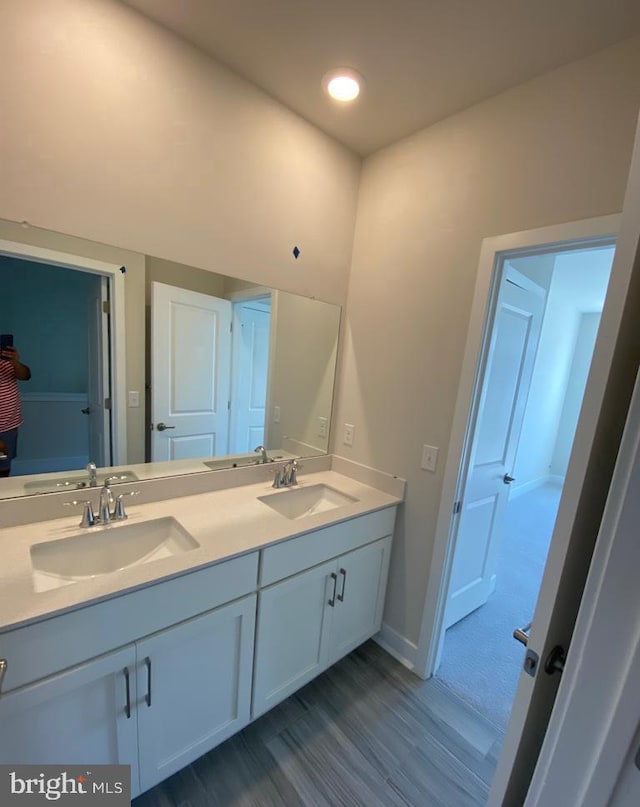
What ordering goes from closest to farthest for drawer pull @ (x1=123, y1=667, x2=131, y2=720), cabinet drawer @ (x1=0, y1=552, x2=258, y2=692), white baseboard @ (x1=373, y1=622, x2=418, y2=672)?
cabinet drawer @ (x1=0, y1=552, x2=258, y2=692) < drawer pull @ (x1=123, y1=667, x2=131, y2=720) < white baseboard @ (x1=373, y1=622, x2=418, y2=672)

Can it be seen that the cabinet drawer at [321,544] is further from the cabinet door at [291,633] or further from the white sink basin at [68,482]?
the white sink basin at [68,482]

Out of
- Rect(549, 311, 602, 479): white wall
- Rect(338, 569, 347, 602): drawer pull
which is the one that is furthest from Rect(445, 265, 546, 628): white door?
Rect(549, 311, 602, 479): white wall

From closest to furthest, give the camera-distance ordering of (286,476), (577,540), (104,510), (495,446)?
(577,540) → (104,510) → (286,476) → (495,446)

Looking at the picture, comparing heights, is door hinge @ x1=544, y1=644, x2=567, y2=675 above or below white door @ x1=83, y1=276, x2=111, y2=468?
below

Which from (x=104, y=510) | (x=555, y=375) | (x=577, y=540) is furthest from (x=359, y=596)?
(x=555, y=375)

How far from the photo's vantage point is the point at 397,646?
1909 millimetres

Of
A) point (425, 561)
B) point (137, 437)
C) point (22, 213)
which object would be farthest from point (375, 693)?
point (22, 213)

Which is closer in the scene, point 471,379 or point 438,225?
point 471,379

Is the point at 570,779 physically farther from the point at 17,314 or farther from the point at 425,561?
the point at 17,314

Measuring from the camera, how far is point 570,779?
0.54m

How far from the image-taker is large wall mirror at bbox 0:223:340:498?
1267mm

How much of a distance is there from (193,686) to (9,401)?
1192mm

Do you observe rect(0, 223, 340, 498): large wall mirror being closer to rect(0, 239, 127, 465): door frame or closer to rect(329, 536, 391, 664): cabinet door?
rect(0, 239, 127, 465): door frame

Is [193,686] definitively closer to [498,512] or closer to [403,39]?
[498,512]
